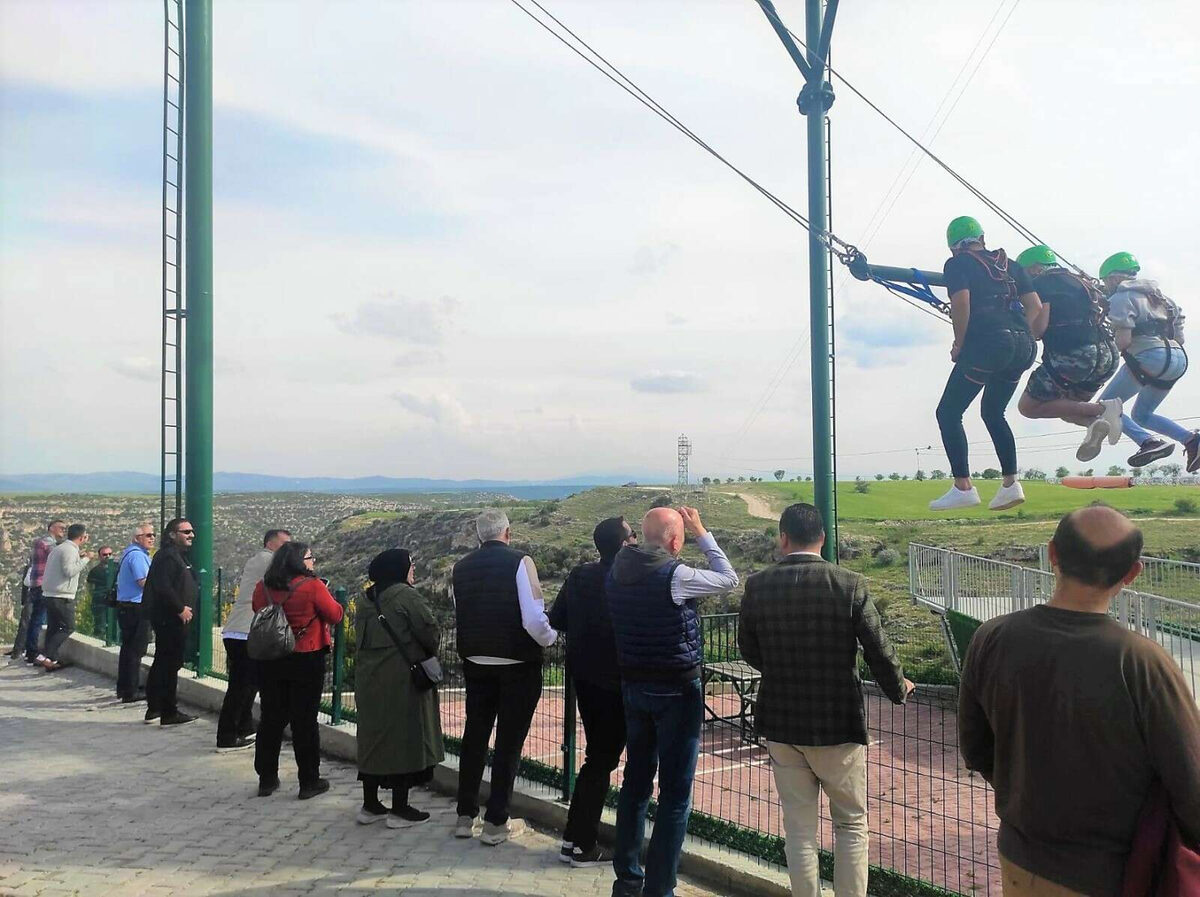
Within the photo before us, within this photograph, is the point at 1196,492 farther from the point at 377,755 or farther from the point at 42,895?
the point at 42,895

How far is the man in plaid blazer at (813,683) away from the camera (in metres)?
3.80

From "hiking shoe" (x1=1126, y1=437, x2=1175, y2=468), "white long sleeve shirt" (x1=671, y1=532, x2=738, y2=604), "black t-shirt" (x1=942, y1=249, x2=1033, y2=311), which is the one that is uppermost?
"black t-shirt" (x1=942, y1=249, x2=1033, y2=311)

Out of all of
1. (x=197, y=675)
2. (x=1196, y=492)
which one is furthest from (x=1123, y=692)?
(x=197, y=675)

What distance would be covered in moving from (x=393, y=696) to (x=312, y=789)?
1.11 meters

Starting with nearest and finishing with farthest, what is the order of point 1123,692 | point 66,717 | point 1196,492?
point 1123,692 < point 1196,492 < point 66,717

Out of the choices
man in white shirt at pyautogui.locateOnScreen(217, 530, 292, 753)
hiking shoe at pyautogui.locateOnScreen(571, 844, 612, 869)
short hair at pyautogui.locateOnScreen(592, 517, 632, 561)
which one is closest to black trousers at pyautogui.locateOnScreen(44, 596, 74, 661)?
man in white shirt at pyautogui.locateOnScreen(217, 530, 292, 753)

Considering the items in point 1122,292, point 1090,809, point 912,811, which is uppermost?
point 1122,292

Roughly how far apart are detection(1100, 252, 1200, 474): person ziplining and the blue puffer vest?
3.89 m

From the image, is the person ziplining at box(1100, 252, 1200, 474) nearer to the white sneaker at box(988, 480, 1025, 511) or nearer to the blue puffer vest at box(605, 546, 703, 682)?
the white sneaker at box(988, 480, 1025, 511)

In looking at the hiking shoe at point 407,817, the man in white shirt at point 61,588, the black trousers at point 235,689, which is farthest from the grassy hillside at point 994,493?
the man in white shirt at point 61,588

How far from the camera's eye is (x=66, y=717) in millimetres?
8938

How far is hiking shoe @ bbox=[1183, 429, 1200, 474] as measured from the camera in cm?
622

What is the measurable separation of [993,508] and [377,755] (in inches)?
182

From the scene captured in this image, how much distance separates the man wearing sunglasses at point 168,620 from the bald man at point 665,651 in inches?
210
